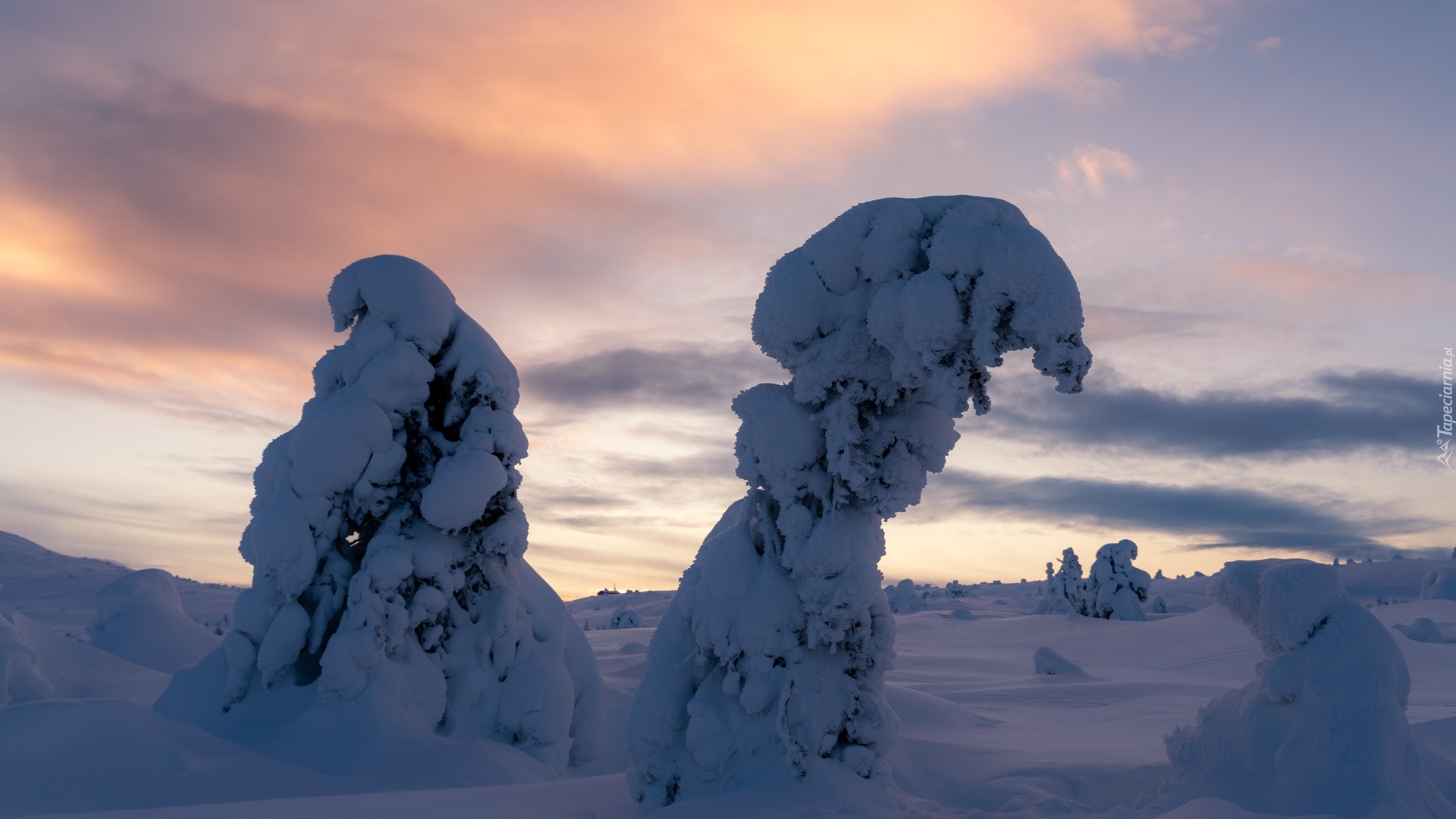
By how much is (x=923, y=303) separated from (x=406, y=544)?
7.89 meters

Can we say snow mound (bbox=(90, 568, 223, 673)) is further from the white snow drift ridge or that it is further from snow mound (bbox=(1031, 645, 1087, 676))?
→ snow mound (bbox=(1031, 645, 1087, 676))

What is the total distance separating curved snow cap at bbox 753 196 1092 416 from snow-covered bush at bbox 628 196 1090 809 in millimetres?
16

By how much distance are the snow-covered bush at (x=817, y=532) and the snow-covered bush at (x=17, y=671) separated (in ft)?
36.9

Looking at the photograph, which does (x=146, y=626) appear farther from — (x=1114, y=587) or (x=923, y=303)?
(x=1114, y=587)

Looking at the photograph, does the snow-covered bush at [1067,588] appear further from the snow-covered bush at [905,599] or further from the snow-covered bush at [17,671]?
the snow-covered bush at [17,671]

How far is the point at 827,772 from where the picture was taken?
6.66 meters

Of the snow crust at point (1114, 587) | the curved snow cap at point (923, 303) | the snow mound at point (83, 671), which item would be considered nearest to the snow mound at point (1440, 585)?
the snow crust at point (1114, 587)

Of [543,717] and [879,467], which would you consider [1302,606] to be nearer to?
[879,467]

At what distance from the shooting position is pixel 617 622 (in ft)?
110

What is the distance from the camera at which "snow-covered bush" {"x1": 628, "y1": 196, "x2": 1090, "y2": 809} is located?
265 inches

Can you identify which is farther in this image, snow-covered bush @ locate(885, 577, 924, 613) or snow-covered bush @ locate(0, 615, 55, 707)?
snow-covered bush @ locate(885, 577, 924, 613)

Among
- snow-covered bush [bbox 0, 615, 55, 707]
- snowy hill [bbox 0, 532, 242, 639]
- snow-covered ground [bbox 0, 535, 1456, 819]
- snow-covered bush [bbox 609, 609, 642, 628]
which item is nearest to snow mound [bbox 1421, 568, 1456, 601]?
snow-covered ground [bbox 0, 535, 1456, 819]

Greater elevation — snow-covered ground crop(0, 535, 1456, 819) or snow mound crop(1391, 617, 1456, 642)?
snow mound crop(1391, 617, 1456, 642)

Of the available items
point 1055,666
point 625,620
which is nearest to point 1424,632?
point 1055,666
